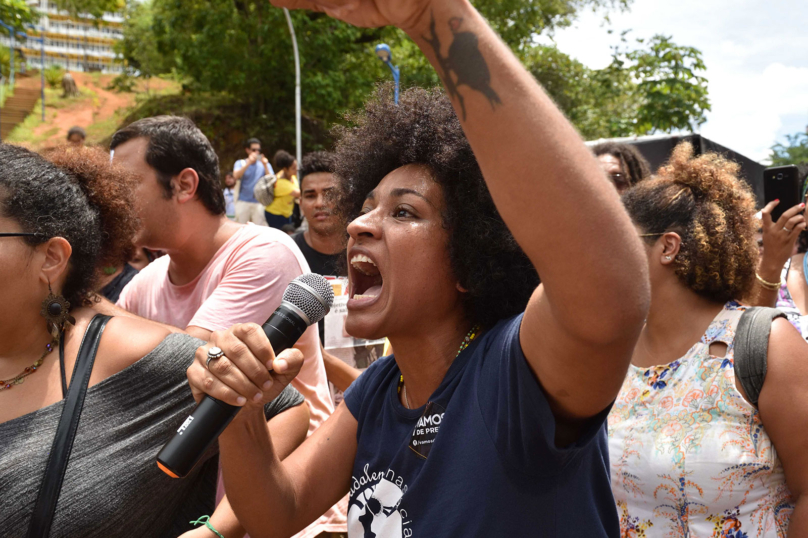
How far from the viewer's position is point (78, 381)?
7.16ft

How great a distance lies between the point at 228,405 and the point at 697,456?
5.62ft

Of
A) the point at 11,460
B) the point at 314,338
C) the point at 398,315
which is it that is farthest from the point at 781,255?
the point at 11,460

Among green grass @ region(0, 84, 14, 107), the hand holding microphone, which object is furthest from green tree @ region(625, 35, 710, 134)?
green grass @ region(0, 84, 14, 107)

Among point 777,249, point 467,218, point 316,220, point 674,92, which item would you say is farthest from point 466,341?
point 674,92

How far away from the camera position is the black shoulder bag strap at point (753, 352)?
2.30m

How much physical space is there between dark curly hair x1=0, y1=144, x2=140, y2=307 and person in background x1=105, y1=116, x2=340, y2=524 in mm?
490

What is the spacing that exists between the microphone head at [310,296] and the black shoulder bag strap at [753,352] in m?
1.46

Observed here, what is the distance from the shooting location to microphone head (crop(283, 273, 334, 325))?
5.77 ft

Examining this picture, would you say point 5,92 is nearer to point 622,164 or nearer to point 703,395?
point 622,164

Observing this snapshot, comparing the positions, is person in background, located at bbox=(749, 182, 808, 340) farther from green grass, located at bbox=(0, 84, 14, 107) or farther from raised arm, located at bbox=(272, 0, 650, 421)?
green grass, located at bbox=(0, 84, 14, 107)

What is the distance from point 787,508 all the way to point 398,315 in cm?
158

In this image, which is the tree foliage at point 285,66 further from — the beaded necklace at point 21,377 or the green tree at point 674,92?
the beaded necklace at point 21,377

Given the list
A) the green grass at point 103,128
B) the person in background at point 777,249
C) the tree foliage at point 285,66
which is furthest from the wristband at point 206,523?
the green grass at point 103,128

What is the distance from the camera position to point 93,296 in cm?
249
